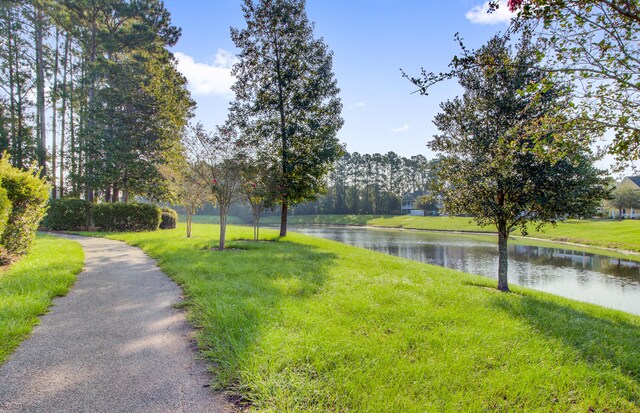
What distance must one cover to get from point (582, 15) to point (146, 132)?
24.2 metres

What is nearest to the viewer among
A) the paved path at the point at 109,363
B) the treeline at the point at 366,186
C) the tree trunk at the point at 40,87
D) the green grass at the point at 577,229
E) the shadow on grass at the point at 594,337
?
the paved path at the point at 109,363

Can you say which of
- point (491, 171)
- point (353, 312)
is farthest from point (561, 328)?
point (491, 171)

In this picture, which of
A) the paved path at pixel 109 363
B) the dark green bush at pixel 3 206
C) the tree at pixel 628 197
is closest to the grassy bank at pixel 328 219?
the tree at pixel 628 197

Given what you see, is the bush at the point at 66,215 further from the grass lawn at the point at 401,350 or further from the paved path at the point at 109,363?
the grass lawn at the point at 401,350

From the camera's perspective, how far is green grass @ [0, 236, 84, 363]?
11.5 feet

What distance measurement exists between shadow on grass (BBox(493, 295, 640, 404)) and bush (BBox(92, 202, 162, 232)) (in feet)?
61.5

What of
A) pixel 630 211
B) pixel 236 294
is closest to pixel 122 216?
pixel 236 294

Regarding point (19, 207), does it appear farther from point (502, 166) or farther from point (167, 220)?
point (167, 220)

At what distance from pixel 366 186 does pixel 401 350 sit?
217ft

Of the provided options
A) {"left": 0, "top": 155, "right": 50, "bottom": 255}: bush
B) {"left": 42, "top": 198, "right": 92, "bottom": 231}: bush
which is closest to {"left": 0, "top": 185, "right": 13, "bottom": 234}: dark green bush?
{"left": 0, "top": 155, "right": 50, "bottom": 255}: bush

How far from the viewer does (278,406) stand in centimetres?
238

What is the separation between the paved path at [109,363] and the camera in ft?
7.97

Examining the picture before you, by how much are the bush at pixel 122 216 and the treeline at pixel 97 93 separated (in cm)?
354

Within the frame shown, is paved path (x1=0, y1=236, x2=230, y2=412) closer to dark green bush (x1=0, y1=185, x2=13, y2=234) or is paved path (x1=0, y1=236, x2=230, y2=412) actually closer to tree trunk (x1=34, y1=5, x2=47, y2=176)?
dark green bush (x1=0, y1=185, x2=13, y2=234)
